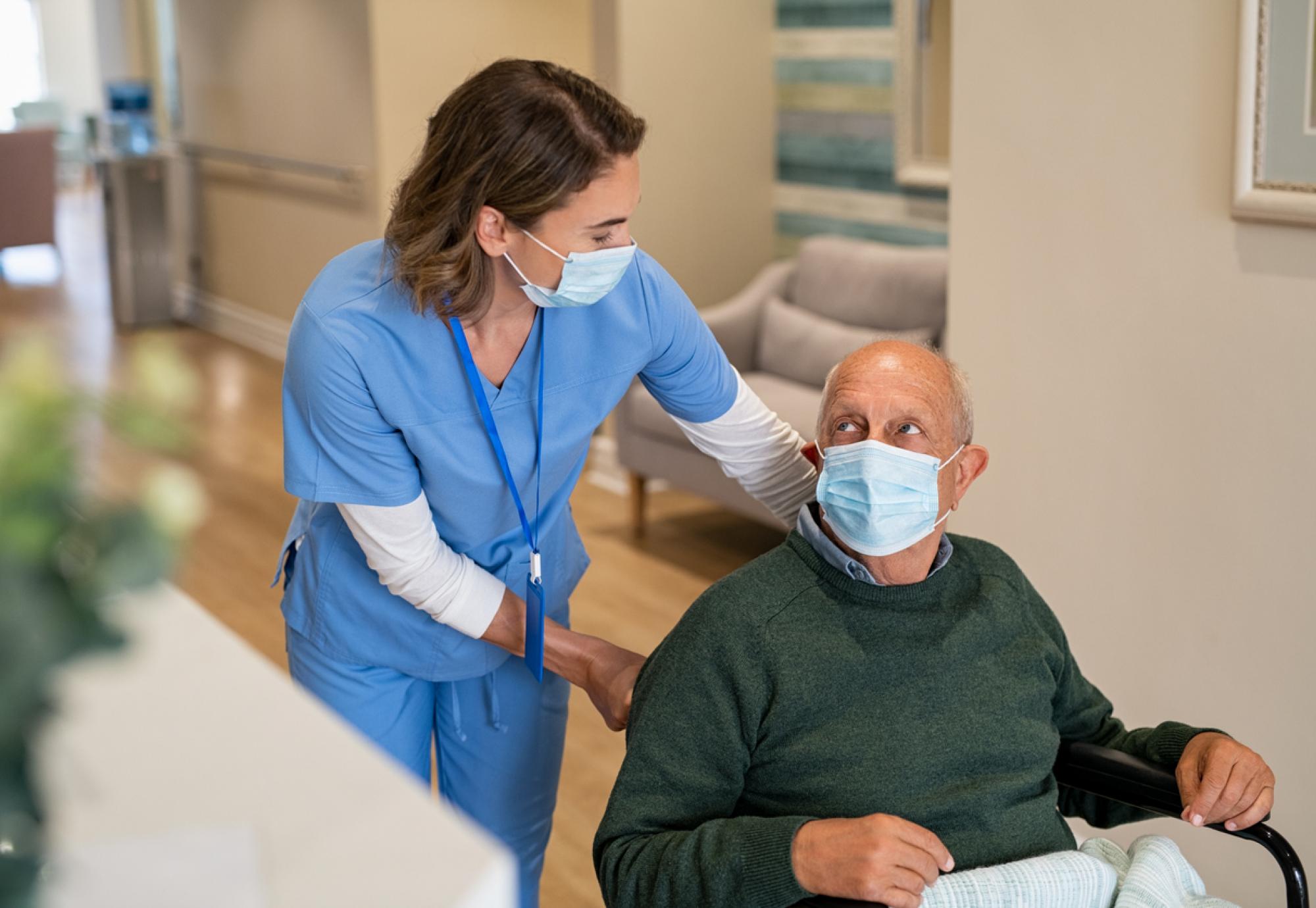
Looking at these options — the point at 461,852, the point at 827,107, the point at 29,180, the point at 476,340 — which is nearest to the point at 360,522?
the point at 476,340

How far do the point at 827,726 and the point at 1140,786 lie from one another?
1.35 ft

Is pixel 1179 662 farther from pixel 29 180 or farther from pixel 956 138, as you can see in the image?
pixel 29 180

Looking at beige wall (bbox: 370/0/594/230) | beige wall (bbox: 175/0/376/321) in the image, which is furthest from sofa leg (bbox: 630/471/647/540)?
beige wall (bbox: 175/0/376/321)

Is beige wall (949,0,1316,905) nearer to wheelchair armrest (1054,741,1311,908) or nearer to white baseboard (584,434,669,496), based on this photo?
wheelchair armrest (1054,741,1311,908)

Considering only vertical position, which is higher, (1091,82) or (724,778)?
(1091,82)

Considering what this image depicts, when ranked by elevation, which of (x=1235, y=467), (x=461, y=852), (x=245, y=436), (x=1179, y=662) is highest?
(x=461, y=852)

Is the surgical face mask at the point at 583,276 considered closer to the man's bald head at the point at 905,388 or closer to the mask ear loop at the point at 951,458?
the man's bald head at the point at 905,388

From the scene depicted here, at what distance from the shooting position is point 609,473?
5438 mm

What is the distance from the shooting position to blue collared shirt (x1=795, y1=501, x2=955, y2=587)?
1.64 m

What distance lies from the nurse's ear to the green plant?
1169 millimetres

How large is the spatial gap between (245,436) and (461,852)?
5724 mm

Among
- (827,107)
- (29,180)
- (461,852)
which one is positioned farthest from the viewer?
(29,180)

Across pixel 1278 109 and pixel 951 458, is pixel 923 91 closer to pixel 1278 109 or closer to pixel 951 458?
pixel 1278 109

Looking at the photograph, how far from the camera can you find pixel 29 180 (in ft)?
30.6
